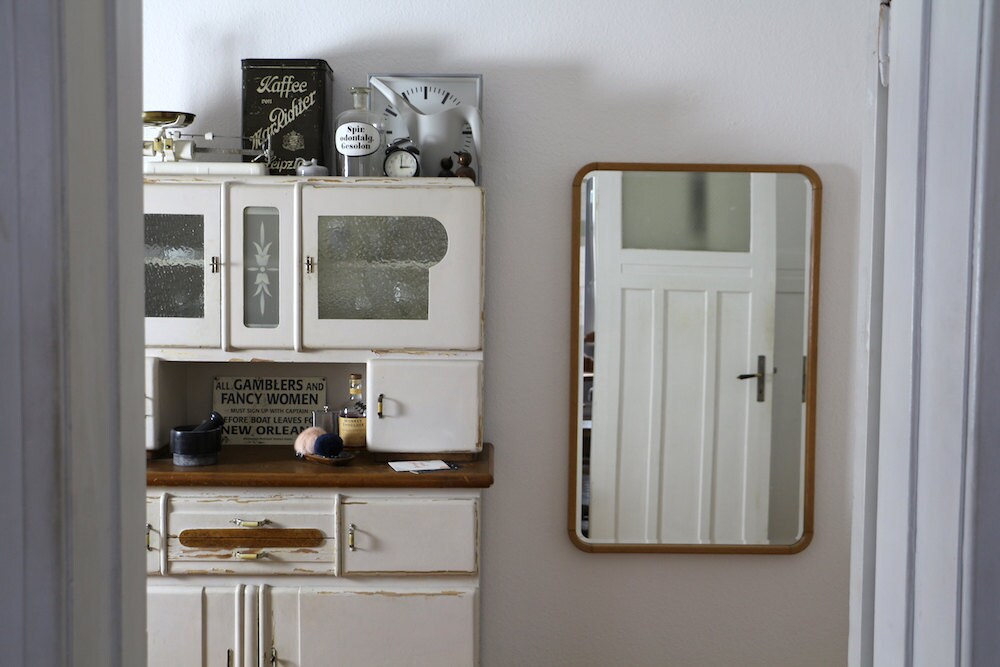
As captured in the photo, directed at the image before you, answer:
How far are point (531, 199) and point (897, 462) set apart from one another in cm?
191

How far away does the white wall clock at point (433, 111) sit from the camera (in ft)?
7.67

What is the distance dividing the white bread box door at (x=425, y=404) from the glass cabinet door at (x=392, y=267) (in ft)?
0.18

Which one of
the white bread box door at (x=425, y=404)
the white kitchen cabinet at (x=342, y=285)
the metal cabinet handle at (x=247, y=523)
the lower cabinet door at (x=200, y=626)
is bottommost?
the lower cabinet door at (x=200, y=626)

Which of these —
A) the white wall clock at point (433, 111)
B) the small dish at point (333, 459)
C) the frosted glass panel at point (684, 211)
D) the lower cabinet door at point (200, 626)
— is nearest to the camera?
the lower cabinet door at point (200, 626)

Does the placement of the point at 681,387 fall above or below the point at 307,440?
above

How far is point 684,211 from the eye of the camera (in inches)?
96.8

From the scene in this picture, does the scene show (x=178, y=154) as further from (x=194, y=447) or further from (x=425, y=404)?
(x=425, y=404)

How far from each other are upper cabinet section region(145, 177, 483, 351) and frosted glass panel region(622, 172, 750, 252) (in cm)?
49

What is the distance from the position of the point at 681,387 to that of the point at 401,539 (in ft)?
2.95

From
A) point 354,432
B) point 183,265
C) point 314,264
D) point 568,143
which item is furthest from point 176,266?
point 568,143

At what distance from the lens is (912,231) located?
643 mm

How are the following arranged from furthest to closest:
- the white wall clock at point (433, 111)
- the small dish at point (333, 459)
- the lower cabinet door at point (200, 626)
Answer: the white wall clock at point (433, 111) → the small dish at point (333, 459) → the lower cabinet door at point (200, 626)

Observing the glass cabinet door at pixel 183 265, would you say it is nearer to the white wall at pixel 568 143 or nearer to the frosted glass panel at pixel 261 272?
the frosted glass panel at pixel 261 272

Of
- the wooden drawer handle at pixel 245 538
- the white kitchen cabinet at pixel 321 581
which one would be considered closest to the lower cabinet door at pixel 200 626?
the white kitchen cabinet at pixel 321 581
